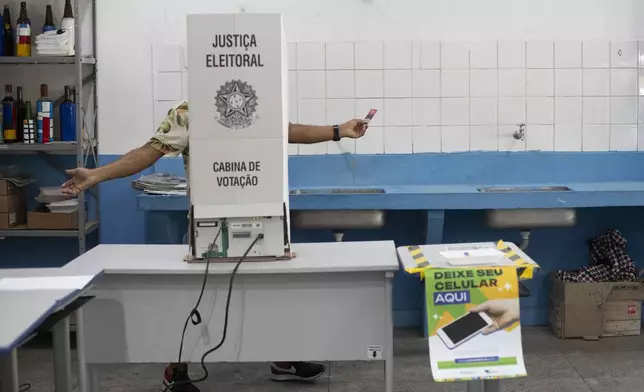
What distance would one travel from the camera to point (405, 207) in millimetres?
4141

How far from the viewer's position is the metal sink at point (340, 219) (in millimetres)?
4203

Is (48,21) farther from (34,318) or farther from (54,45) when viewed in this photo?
(34,318)

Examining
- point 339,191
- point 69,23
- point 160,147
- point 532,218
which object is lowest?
point 532,218

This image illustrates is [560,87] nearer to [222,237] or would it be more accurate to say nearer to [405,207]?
[405,207]

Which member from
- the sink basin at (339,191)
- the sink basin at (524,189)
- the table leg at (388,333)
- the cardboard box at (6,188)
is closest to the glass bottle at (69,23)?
the cardboard box at (6,188)

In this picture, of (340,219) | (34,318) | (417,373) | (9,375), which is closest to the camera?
(34,318)

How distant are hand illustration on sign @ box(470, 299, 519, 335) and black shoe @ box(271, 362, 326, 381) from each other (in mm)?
1598

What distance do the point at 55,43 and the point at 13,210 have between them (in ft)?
3.12

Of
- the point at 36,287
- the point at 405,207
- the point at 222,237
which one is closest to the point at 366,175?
the point at 405,207

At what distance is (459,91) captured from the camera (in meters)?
4.62

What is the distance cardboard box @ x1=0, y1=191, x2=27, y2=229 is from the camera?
4371 mm

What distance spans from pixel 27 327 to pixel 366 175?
9.19 feet

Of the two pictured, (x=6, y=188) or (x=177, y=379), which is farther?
(x=6, y=188)

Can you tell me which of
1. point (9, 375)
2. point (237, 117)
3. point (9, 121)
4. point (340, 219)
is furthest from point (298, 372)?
point (9, 121)
